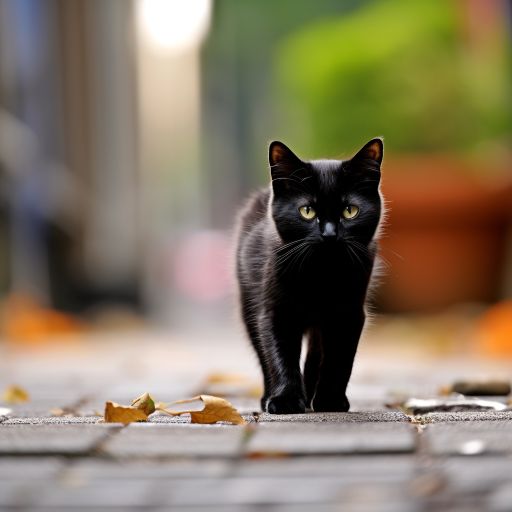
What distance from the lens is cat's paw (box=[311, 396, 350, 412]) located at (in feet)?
11.8

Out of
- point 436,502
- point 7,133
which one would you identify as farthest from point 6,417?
point 7,133

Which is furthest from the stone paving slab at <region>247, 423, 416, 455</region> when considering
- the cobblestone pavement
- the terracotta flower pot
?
the terracotta flower pot

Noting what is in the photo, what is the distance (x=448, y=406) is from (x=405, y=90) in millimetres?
8421

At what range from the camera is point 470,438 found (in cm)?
281

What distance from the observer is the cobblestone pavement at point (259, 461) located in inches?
85.4

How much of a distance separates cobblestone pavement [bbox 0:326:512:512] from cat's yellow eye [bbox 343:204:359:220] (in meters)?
0.62

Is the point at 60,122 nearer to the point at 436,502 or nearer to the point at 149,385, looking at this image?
the point at 149,385

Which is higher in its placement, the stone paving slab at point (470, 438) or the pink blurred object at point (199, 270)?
the stone paving slab at point (470, 438)

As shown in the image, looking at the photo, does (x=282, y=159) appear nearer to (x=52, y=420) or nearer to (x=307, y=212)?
(x=307, y=212)

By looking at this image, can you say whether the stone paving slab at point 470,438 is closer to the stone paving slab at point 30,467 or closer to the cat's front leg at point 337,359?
the cat's front leg at point 337,359

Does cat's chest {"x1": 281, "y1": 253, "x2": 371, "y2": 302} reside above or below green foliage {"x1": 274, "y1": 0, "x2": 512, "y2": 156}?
below

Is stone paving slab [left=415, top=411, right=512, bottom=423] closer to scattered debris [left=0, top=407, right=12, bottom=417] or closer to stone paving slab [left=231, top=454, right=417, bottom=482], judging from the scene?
stone paving slab [left=231, top=454, right=417, bottom=482]

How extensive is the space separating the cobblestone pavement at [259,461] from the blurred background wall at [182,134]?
19.1 feet

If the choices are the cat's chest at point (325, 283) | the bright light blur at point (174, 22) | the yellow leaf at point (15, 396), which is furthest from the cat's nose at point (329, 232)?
the bright light blur at point (174, 22)
